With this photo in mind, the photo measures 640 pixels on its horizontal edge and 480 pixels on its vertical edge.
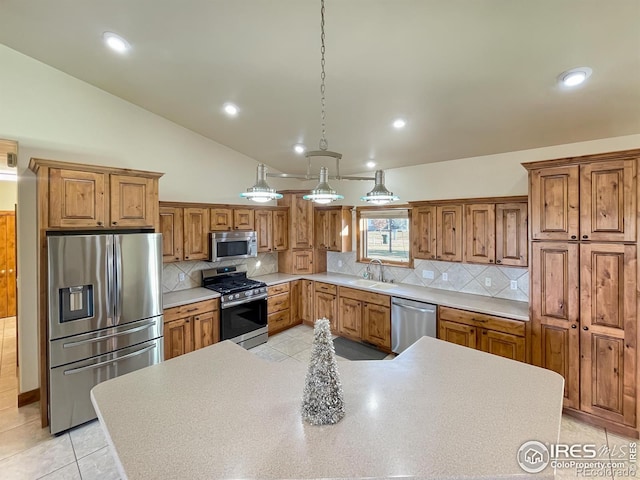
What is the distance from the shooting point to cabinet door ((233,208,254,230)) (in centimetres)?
462

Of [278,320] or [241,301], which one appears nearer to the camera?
[241,301]

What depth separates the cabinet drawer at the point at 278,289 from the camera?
15.7 feet

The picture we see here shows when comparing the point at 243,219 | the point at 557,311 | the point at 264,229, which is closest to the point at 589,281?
the point at 557,311

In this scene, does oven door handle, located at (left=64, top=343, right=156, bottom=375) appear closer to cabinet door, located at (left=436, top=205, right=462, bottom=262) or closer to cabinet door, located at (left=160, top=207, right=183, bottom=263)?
cabinet door, located at (left=160, top=207, right=183, bottom=263)

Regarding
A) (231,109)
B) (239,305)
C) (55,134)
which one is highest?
(231,109)

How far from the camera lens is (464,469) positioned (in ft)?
3.30

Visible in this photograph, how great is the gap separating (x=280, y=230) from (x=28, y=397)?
3683 millimetres

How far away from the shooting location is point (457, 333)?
Answer: 3.42 meters

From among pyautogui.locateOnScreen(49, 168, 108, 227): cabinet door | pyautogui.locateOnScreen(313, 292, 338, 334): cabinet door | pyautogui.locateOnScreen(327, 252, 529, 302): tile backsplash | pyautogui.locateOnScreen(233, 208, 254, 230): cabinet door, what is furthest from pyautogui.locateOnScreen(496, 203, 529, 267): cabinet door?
pyautogui.locateOnScreen(49, 168, 108, 227): cabinet door

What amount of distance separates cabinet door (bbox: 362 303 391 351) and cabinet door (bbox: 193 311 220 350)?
2.10 m

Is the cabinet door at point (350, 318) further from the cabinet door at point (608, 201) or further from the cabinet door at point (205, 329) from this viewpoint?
the cabinet door at point (608, 201)

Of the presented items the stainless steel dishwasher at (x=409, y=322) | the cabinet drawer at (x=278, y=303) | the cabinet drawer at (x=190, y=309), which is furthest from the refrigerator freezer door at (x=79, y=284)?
the stainless steel dishwasher at (x=409, y=322)

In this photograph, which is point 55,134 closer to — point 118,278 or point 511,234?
point 118,278

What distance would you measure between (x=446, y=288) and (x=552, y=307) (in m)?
1.41
